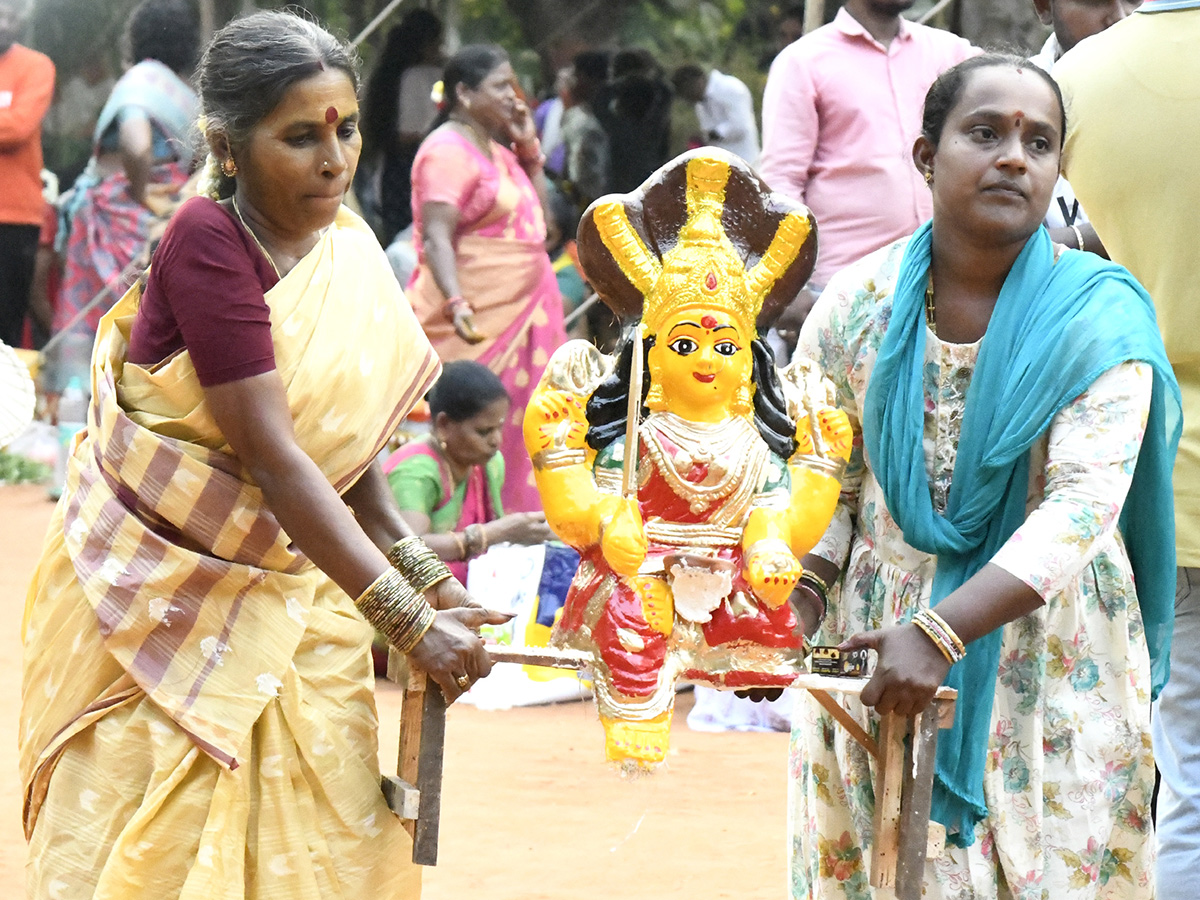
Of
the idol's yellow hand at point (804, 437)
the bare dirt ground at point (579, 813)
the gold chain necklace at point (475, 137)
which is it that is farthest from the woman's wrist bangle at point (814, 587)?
the gold chain necklace at point (475, 137)

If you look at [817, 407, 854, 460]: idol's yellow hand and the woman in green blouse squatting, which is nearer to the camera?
[817, 407, 854, 460]: idol's yellow hand

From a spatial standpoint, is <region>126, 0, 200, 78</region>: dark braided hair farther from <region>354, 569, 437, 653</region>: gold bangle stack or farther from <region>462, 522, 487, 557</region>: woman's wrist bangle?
<region>354, 569, 437, 653</region>: gold bangle stack

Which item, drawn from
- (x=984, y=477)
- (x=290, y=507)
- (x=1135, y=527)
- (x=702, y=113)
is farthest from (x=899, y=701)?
(x=702, y=113)

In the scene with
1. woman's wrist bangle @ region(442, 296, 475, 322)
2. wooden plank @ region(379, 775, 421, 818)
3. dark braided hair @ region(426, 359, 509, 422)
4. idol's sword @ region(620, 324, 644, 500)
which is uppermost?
idol's sword @ region(620, 324, 644, 500)

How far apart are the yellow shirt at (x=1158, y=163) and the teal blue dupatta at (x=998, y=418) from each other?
0.46m

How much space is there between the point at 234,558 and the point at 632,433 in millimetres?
719

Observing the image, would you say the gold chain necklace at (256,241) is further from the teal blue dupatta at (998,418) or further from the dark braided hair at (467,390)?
the dark braided hair at (467,390)

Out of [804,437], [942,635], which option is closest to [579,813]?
[804,437]

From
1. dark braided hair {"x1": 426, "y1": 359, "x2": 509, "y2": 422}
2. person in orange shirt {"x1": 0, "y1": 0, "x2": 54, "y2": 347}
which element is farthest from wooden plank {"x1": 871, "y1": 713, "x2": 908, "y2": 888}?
person in orange shirt {"x1": 0, "y1": 0, "x2": 54, "y2": 347}

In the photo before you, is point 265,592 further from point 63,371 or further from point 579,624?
point 63,371

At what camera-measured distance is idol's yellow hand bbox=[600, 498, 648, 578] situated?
2805mm

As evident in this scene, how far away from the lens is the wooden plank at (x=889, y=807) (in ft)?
9.25

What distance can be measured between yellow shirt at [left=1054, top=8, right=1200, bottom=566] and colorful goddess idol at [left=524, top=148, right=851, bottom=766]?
79 cm

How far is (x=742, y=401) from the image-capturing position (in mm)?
2965
